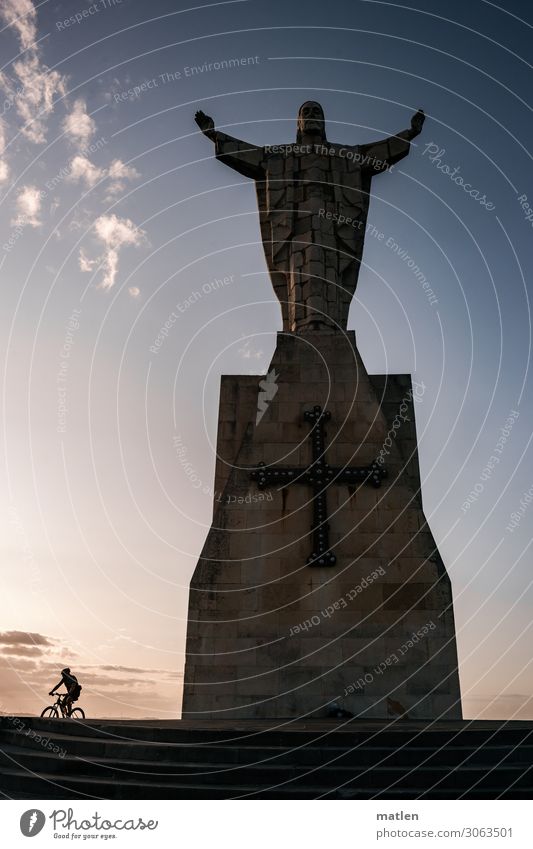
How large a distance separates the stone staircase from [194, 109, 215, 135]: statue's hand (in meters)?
12.8

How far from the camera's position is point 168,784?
618 centimetres

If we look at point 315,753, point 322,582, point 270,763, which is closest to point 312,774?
point 315,753

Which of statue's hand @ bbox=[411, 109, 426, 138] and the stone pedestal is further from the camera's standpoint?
statue's hand @ bbox=[411, 109, 426, 138]

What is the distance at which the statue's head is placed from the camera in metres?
14.7

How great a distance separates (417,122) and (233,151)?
4.35m

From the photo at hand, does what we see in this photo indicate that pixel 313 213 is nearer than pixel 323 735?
No

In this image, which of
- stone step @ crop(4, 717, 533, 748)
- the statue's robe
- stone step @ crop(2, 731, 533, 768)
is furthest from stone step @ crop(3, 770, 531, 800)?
the statue's robe

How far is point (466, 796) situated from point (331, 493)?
20.4 feet

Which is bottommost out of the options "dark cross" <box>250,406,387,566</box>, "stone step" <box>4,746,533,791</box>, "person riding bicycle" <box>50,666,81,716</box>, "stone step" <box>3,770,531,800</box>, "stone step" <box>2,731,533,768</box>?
"stone step" <box>3,770,531,800</box>

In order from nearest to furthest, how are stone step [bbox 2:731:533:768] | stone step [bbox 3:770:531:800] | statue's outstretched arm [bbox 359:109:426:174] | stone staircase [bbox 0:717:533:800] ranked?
stone step [bbox 3:770:531:800] → stone staircase [bbox 0:717:533:800] → stone step [bbox 2:731:533:768] → statue's outstretched arm [bbox 359:109:426:174]

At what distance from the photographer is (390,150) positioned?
580 inches

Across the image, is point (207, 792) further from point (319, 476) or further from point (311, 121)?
point (311, 121)

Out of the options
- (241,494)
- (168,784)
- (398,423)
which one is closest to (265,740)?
(168,784)

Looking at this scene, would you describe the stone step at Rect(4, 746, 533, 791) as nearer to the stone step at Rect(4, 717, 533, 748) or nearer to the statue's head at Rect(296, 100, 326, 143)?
the stone step at Rect(4, 717, 533, 748)
